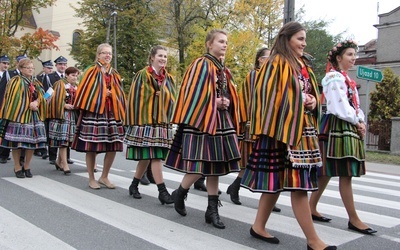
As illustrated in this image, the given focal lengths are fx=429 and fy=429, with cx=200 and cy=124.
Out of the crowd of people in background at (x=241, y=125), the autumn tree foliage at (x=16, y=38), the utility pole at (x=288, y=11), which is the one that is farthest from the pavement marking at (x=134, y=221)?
the autumn tree foliage at (x=16, y=38)

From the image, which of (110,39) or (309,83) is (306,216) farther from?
(110,39)

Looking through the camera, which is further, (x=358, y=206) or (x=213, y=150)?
(x=358, y=206)

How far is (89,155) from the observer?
247 inches

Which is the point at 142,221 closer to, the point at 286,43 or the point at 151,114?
the point at 151,114

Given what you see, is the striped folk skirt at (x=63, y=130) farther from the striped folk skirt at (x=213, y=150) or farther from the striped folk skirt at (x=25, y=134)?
the striped folk skirt at (x=213, y=150)

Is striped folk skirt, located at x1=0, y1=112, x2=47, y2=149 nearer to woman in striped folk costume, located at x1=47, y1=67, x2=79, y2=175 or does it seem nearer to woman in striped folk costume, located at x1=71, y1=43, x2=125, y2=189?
woman in striped folk costume, located at x1=47, y1=67, x2=79, y2=175

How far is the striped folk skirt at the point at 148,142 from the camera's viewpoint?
17.9 feet

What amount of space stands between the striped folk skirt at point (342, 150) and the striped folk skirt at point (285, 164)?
27.7 inches

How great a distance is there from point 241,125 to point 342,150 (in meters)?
1.32

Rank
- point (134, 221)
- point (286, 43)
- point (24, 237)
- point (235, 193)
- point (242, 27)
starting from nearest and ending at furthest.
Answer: point (286, 43)
point (24, 237)
point (134, 221)
point (235, 193)
point (242, 27)

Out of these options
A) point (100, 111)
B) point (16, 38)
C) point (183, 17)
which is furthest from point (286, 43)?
point (183, 17)

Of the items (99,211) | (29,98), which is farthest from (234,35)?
(99,211)

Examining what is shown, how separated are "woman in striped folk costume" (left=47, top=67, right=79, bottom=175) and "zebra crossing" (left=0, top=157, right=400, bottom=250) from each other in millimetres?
1168

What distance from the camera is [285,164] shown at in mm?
3561
